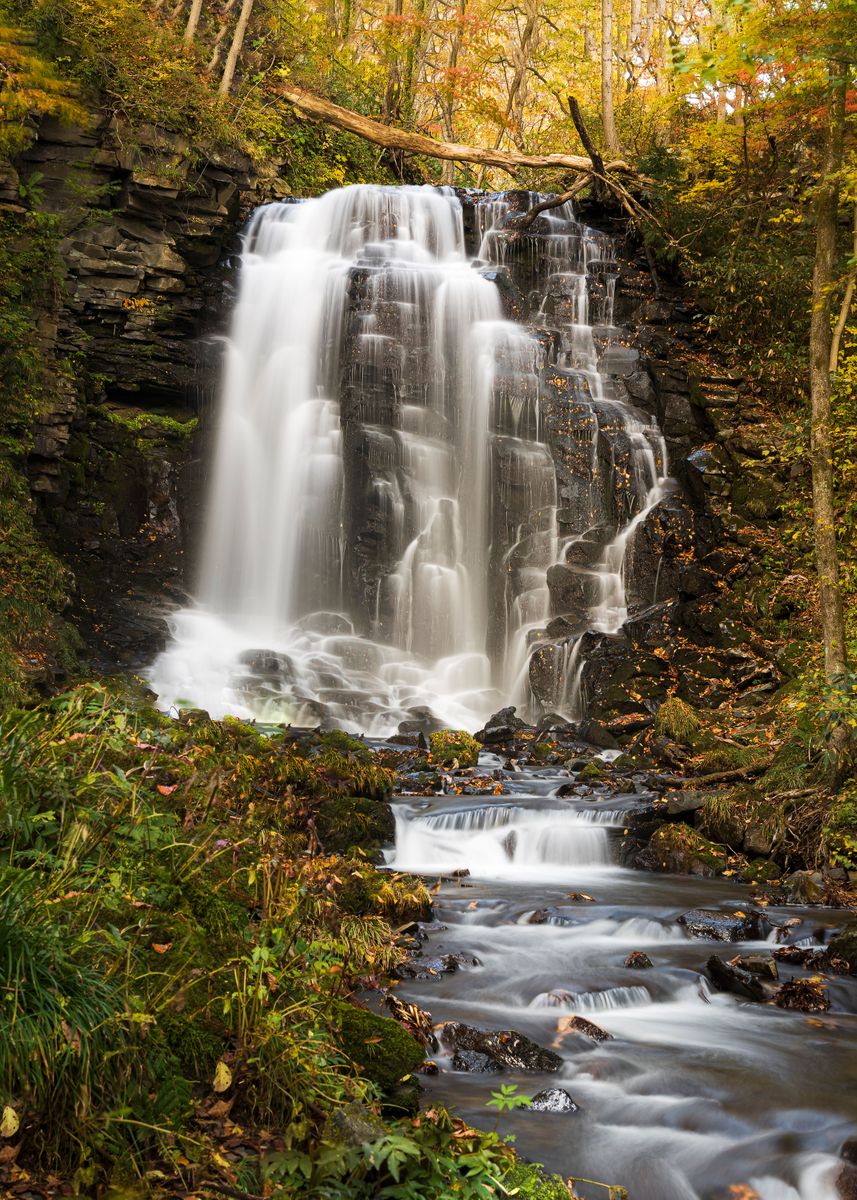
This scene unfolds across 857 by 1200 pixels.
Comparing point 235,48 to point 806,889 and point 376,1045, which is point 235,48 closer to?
point 806,889

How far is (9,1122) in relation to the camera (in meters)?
2.70

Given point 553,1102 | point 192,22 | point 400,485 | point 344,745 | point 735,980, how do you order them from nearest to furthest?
point 553,1102 < point 735,980 < point 344,745 < point 400,485 < point 192,22

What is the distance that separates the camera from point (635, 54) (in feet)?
95.8

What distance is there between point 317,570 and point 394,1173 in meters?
14.7

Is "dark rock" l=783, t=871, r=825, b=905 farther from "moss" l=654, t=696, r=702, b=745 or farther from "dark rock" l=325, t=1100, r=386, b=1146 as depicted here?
"dark rock" l=325, t=1100, r=386, b=1146

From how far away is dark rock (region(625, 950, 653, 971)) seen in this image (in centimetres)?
624

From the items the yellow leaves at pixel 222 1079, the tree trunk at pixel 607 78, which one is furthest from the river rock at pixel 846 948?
the tree trunk at pixel 607 78

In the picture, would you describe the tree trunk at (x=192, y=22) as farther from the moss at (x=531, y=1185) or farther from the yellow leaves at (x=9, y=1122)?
the moss at (x=531, y=1185)

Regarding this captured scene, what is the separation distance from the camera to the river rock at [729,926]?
679 cm

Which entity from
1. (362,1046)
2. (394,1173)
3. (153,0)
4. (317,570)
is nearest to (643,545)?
(317,570)

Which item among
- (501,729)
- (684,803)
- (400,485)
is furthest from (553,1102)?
(400,485)

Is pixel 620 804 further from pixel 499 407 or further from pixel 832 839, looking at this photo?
pixel 499 407

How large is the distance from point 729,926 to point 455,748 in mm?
5279

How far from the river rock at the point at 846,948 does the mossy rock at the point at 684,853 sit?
2.25m
